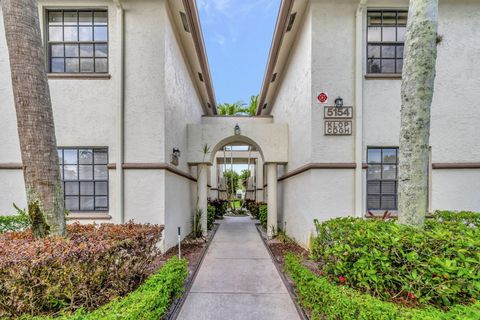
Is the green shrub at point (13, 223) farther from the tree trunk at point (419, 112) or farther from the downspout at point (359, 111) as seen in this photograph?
the downspout at point (359, 111)

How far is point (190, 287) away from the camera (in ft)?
14.7

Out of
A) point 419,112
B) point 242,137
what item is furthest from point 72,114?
point 419,112

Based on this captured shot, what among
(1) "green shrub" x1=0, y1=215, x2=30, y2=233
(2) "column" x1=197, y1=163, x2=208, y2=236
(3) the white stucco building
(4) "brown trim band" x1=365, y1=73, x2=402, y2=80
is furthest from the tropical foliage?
(1) "green shrub" x1=0, y1=215, x2=30, y2=233

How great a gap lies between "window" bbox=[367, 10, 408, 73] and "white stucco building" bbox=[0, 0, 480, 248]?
0.03m

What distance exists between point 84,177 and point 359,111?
7029mm

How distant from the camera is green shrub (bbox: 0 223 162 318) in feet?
Result: 8.55

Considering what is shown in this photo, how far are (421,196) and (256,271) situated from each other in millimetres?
3480

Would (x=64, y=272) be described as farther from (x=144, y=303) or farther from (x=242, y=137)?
(x=242, y=137)

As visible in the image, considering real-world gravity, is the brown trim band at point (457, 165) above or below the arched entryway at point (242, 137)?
below

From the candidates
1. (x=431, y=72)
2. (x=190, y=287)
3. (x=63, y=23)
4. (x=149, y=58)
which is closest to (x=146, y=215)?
(x=190, y=287)

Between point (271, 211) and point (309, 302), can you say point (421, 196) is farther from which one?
point (271, 211)

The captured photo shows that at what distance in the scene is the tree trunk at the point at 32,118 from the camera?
3246 mm

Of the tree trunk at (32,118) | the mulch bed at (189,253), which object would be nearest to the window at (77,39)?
the tree trunk at (32,118)

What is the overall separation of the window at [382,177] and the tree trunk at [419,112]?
2903 mm
